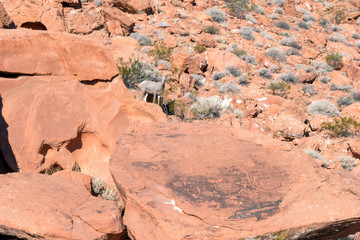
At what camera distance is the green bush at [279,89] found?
11.1 m

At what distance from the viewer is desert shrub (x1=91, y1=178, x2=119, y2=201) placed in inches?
180

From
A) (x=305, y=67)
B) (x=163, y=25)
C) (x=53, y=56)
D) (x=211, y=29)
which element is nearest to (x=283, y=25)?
(x=305, y=67)

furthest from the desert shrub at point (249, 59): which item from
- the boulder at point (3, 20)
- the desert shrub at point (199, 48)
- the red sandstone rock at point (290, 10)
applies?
the red sandstone rock at point (290, 10)

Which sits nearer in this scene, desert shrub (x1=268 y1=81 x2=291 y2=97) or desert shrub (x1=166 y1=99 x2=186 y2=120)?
desert shrub (x1=166 y1=99 x2=186 y2=120)

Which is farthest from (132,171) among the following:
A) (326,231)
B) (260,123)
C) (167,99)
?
(260,123)

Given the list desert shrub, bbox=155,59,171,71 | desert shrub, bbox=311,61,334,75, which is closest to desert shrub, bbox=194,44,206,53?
desert shrub, bbox=155,59,171,71

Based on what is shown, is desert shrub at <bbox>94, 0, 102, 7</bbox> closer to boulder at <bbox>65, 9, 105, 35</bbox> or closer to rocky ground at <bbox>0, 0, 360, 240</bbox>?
boulder at <bbox>65, 9, 105, 35</bbox>

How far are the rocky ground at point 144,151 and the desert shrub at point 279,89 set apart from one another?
82 cm

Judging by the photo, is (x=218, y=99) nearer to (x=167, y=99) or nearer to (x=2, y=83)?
(x=167, y=99)

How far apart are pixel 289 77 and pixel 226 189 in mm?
9758

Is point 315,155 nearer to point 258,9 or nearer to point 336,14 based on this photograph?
point 258,9

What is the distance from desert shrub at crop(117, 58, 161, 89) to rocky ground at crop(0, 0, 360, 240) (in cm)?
5

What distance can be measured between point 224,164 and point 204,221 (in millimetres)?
980

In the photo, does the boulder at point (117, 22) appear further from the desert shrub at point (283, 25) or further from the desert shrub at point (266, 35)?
the desert shrub at point (283, 25)
